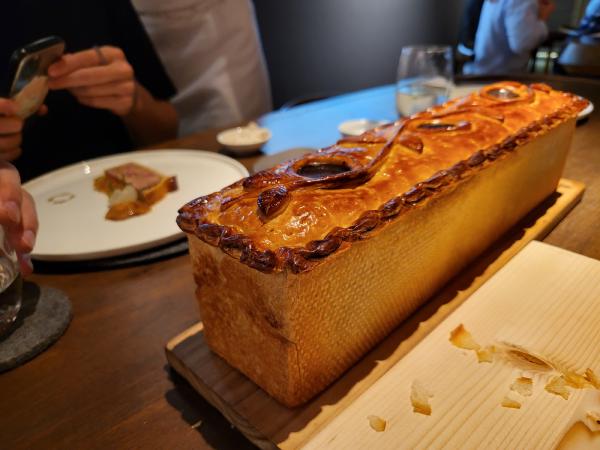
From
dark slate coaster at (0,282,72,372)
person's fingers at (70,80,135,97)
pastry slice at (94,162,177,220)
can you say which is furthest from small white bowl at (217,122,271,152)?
dark slate coaster at (0,282,72,372)

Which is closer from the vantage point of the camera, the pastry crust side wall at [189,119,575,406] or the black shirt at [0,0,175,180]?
the pastry crust side wall at [189,119,575,406]

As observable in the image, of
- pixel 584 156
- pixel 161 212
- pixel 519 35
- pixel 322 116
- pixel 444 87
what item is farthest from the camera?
pixel 519 35

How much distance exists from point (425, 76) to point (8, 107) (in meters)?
1.59

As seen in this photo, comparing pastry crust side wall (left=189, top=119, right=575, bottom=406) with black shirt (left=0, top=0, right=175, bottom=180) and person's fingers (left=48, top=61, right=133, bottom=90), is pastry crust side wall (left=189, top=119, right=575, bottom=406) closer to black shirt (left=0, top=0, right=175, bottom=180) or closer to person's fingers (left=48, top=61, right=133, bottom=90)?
person's fingers (left=48, top=61, right=133, bottom=90)

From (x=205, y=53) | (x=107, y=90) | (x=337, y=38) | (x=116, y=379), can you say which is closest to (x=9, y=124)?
(x=107, y=90)

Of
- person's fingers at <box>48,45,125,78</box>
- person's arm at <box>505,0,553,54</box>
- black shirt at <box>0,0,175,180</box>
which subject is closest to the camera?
person's fingers at <box>48,45,125,78</box>

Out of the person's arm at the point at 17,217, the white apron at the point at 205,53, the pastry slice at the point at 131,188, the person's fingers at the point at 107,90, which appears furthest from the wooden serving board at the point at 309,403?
the white apron at the point at 205,53

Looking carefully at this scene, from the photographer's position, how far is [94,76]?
1.76m

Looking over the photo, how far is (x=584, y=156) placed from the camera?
63.0 inches

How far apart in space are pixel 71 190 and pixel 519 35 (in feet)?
12.8

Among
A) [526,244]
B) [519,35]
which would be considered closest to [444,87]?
[526,244]

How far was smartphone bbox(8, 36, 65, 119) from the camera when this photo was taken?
1.27 m

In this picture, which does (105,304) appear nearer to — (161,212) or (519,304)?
(161,212)

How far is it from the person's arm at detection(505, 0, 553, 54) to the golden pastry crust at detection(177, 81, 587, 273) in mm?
3300
